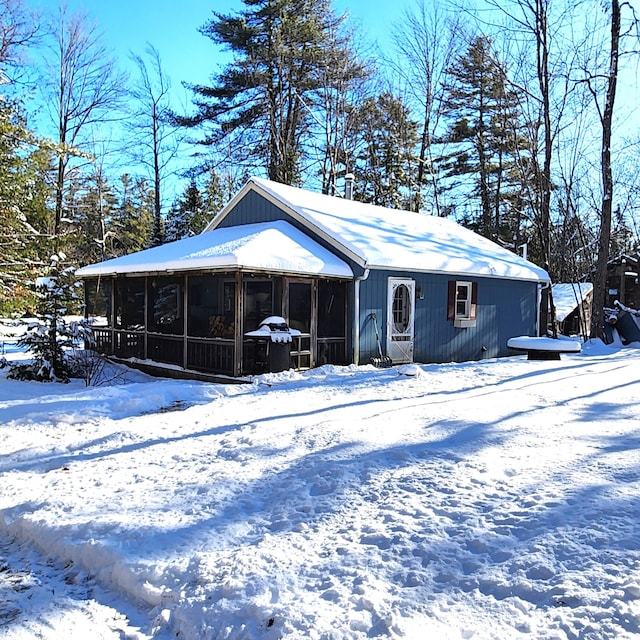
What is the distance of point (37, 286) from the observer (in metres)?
10.9

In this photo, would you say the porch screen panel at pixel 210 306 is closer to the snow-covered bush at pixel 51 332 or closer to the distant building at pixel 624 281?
the snow-covered bush at pixel 51 332

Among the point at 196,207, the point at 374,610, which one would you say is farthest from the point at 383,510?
the point at 196,207

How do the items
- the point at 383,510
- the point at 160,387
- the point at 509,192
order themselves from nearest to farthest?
the point at 383,510 < the point at 160,387 < the point at 509,192

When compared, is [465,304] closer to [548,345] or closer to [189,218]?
[548,345]

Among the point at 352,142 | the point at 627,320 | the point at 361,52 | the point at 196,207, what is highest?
the point at 361,52

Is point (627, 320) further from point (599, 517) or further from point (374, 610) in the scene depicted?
point (374, 610)

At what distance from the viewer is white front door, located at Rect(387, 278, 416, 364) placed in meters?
12.1

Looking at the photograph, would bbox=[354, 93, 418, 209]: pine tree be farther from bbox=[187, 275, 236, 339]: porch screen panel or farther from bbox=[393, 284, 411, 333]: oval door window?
bbox=[187, 275, 236, 339]: porch screen panel

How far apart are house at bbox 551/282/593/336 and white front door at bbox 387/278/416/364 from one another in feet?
35.6

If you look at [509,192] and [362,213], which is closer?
[362,213]

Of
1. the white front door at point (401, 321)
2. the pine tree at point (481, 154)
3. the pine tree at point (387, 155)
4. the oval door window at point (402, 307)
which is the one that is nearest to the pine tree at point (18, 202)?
the white front door at point (401, 321)

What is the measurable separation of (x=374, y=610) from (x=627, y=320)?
17.8 meters

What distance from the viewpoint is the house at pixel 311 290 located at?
10.4 m

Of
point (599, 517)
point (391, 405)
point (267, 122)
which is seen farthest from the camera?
point (267, 122)
